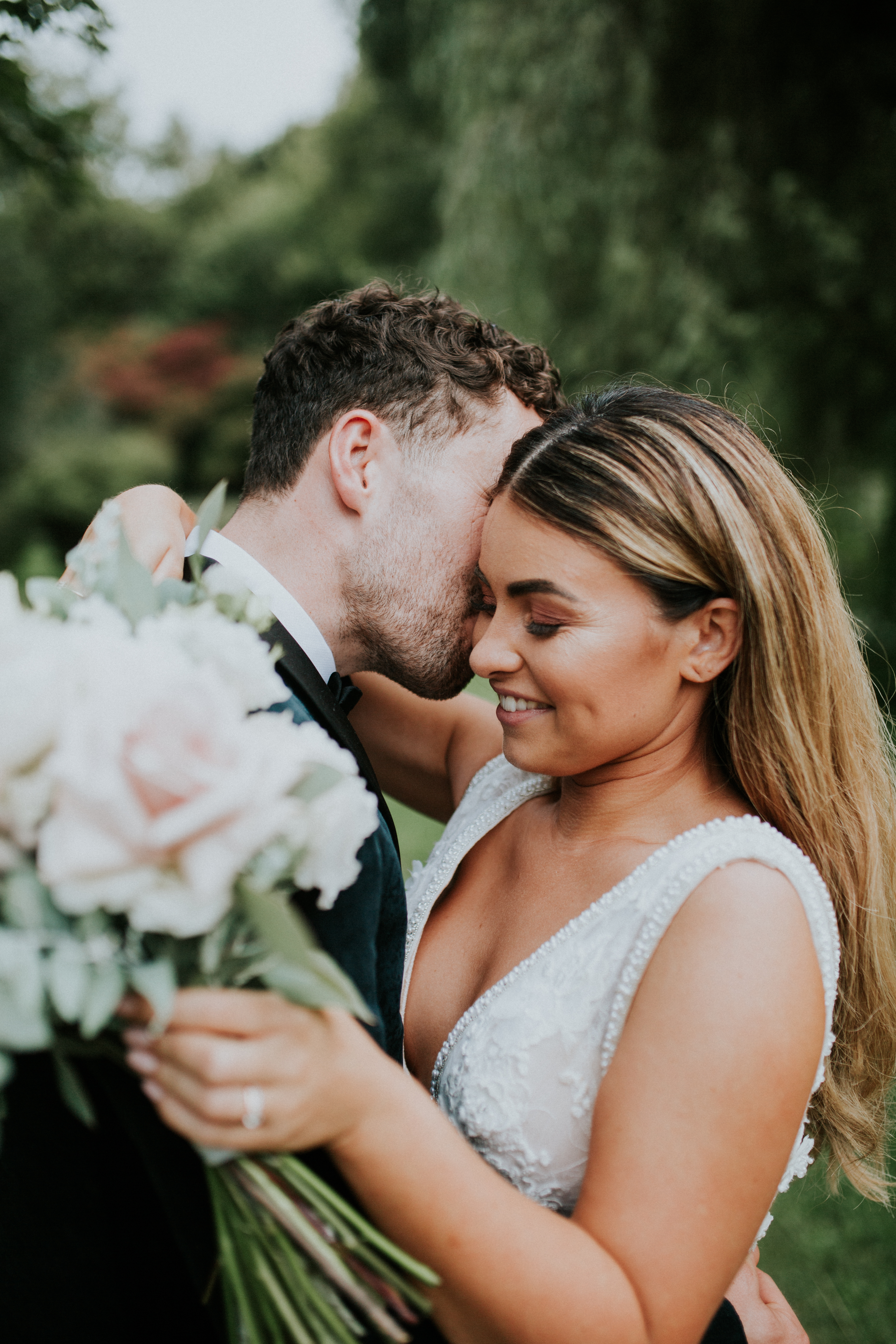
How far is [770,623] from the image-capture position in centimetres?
183

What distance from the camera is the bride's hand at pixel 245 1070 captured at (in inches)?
39.3

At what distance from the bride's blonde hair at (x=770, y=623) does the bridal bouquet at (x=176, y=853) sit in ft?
2.88

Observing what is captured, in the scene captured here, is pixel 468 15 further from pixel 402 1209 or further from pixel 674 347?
pixel 402 1209

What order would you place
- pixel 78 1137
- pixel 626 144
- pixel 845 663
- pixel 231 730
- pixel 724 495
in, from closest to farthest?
pixel 231 730, pixel 78 1137, pixel 724 495, pixel 845 663, pixel 626 144

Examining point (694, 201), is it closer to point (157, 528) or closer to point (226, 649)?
point (157, 528)

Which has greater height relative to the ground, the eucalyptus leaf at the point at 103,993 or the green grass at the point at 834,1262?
the eucalyptus leaf at the point at 103,993

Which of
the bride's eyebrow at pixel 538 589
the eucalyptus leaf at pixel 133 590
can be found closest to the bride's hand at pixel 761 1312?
the bride's eyebrow at pixel 538 589

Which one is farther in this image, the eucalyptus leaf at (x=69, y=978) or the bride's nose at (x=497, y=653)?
the bride's nose at (x=497, y=653)

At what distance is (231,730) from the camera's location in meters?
0.95

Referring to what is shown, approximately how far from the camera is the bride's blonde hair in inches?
70.0

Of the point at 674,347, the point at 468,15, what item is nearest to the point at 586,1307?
the point at 674,347

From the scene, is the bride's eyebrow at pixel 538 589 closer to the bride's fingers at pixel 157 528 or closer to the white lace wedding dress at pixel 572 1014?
the white lace wedding dress at pixel 572 1014

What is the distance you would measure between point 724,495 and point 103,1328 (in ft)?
5.66

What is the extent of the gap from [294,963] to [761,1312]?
168 cm
